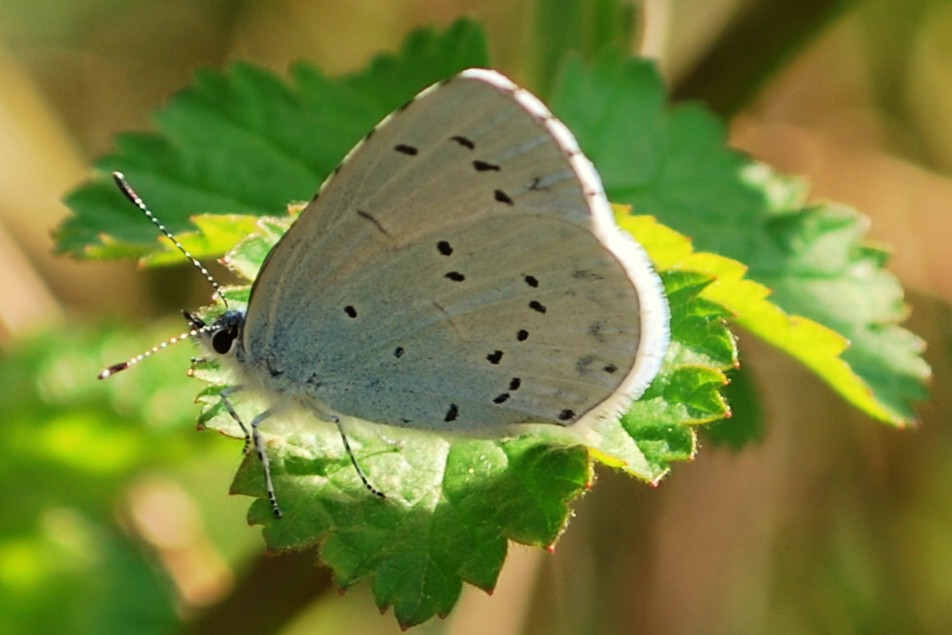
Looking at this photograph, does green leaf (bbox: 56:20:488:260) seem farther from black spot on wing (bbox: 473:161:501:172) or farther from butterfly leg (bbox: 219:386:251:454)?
black spot on wing (bbox: 473:161:501:172)

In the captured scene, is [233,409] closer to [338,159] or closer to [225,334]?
[225,334]

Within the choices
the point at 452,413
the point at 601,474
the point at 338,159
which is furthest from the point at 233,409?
the point at 601,474

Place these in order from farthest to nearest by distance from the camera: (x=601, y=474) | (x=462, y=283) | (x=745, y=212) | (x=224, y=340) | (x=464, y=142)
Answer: (x=601, y=474), (x=745, y=212), (x=224, y=340), (x=462, y=283), (x=464, y=142)

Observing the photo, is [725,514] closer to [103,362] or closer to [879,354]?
[879,354]

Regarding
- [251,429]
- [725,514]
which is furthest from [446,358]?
[725,514]

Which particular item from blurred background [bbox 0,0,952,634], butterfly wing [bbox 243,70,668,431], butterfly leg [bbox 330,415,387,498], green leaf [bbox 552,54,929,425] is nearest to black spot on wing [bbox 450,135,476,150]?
butterfly wing [bbox 243,70,668,431]

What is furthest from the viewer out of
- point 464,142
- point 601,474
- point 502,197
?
point 601,474
